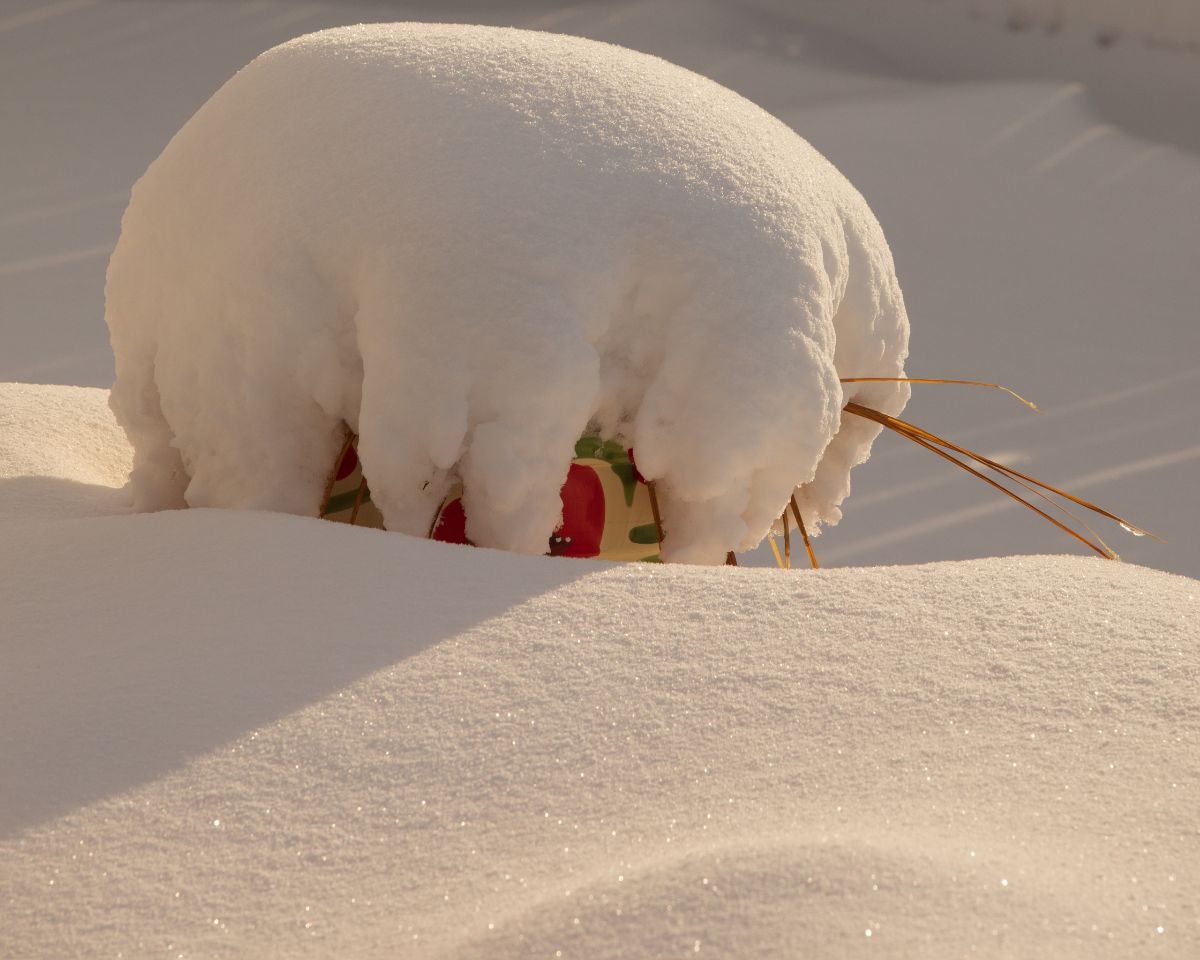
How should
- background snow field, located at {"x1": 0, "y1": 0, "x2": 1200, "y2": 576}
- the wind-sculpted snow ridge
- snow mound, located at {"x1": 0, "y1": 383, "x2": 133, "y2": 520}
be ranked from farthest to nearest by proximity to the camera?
background snow field, located at {"x1": 0, "y1": 0, "x2": 1200, "y2": 576}
snow mound, located at {"x1": 0, "y1": 383, "x2": 133, "y2": 520}
the wind-sculpted snow ridge

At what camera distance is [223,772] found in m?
0.77

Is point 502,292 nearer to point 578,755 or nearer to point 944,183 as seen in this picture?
point 578,755

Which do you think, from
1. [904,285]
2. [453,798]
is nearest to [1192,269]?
[904,285]

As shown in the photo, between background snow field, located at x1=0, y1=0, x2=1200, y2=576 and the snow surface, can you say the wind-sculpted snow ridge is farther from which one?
background snow field, located at x1=0, y1=0, x2=1200, y2=576

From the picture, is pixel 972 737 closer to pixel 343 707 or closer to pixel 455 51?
pixel 343 707

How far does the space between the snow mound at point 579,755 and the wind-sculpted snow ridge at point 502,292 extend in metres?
0.09

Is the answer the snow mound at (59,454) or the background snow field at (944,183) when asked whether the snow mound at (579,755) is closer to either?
the snow mound at (59,454)

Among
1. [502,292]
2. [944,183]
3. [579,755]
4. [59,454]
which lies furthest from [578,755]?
[944,183]

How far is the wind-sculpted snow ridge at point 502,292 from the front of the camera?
0.98m

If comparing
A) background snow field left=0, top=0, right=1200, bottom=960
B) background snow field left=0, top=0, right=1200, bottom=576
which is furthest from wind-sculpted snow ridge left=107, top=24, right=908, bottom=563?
background snow field left=0, top=0, right=1200, bottom=576

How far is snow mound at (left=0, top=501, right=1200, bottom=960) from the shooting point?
65cm

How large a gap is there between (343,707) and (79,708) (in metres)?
0.15

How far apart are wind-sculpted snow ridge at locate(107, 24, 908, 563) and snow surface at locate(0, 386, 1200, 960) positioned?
0.08 meters

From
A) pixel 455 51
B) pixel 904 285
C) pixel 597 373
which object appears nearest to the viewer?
pixel 597 373
